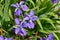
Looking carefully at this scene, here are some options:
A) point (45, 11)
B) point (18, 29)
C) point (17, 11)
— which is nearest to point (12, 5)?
point (17, 11)

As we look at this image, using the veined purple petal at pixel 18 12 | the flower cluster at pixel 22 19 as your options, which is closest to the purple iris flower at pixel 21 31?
the flower cluster at pixel 22 19

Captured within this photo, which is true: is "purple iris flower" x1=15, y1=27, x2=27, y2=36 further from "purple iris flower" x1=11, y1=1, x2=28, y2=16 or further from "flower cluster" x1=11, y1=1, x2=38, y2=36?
"purple iris flower" x1=11, y1=1, x2=28, y2=16

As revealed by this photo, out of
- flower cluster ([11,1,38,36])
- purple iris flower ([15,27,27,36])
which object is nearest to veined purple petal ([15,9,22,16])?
flower cluster ([11,1,38,36])

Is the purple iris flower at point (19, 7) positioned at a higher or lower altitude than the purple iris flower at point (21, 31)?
higher

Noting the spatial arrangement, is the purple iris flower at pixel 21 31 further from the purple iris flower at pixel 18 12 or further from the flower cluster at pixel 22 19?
the purple iris flower at pixel 18 12

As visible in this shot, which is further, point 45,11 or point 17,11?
point 45,11

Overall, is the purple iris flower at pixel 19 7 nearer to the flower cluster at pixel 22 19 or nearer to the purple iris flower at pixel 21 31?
the flower cluster at pixel 22 19

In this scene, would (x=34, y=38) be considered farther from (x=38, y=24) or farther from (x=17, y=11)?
(x=17, y=11)
